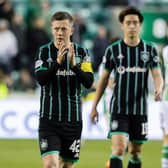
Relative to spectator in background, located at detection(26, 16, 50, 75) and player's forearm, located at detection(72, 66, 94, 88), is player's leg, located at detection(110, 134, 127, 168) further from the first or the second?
spectator in background, located at detection(26, 16, 50, 75)

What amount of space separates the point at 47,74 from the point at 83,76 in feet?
1.19

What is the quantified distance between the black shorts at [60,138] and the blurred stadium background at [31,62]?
6.12 feet

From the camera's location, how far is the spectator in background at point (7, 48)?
61.2ft

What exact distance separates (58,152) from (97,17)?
13.5m

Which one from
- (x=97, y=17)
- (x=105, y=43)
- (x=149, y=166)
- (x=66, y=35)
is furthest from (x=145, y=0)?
(x=66, y=35)

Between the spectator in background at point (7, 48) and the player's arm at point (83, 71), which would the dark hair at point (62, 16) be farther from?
the spectator in background at point (7, 48)

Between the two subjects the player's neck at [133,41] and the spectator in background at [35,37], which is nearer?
the player's neck at [133,41]

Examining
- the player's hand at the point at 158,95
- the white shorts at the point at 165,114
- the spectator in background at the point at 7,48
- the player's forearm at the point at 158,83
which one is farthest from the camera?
the spectator in background at the point at 7,48

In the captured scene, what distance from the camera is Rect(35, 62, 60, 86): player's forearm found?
795 centimetres

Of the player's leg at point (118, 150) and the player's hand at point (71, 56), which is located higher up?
the player's hand at point (71, 56)

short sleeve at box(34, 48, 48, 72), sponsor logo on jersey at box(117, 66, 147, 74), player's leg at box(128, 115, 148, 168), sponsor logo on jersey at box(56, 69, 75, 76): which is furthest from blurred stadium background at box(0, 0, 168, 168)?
short sleeve at box(34, 48, 48, 72)

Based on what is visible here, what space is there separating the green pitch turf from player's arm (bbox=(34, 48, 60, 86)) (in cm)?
373

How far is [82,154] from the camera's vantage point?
13.4m

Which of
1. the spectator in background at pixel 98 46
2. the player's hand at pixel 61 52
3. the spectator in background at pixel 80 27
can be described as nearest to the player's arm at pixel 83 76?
the player's hand at pixel 61 52
